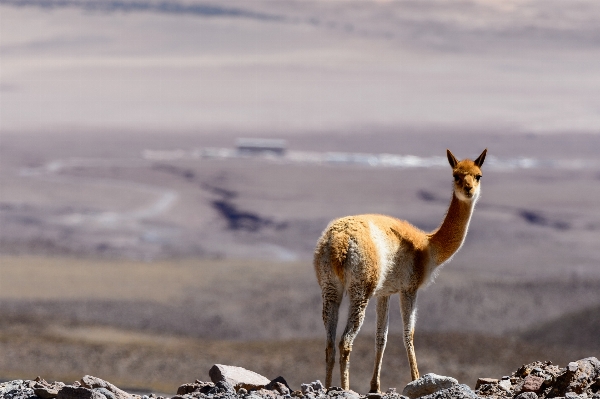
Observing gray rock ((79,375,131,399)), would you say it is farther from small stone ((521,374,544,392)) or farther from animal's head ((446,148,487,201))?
animal's head ((446,148,487,201))

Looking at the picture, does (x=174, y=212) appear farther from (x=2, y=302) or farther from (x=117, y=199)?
(x=2, y=302)

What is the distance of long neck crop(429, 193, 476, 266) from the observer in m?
15.9

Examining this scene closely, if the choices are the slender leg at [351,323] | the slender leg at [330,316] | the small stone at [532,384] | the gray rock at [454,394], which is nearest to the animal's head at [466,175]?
the slender leg at [351,323]

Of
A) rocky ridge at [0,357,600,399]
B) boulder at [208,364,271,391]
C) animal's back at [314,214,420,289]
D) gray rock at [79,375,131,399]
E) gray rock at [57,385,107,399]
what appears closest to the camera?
gray rock at [57,385,107,399]

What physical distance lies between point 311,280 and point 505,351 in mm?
19842

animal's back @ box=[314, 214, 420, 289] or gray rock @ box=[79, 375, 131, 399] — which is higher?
animal's back @ box=[314, 214, 420, 289]

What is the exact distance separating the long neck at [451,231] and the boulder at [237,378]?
350cm

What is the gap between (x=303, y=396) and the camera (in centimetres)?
1271

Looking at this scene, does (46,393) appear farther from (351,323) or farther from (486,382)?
(486,382)

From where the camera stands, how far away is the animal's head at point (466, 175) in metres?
15.2

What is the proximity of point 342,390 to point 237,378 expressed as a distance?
2045mm

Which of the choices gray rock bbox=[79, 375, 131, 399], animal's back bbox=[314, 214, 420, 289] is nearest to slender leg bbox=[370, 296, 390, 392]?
animal's back bbox=[314, 214, 420, 289]

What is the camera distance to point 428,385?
13531 millimetres

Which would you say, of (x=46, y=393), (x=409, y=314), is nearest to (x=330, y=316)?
(x=409, y=314)
